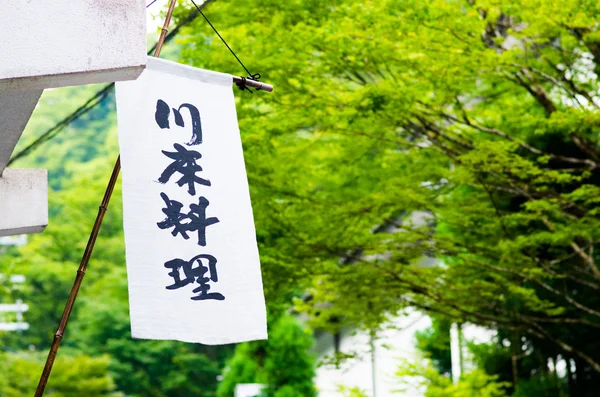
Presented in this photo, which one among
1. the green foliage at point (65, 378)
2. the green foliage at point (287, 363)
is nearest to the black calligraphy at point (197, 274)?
the green foliage at point (287, 363)

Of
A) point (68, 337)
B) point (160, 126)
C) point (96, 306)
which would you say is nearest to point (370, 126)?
point (160, 126)

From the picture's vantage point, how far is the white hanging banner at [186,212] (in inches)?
173

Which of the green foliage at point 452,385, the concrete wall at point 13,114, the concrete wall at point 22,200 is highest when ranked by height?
the concrete wall at point 13,114

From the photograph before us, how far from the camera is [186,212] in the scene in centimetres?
460

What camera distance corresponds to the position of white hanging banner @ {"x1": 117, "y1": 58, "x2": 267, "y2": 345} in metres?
4.40

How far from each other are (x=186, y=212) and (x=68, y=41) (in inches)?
52.1

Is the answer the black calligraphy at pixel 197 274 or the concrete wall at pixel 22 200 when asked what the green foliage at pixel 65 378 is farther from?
the black calligraphy at pixel 197 274

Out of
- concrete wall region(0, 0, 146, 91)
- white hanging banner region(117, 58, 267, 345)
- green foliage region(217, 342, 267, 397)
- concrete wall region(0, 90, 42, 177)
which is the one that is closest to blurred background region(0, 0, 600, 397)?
concrete wall region(0, 90, 42, 177)

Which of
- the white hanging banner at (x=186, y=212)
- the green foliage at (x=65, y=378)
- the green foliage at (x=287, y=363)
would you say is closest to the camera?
the white hanging banner at (x=186, y=212)

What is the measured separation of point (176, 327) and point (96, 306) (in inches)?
1009

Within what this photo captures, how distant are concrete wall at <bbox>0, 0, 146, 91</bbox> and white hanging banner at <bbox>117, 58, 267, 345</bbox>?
100 centimetres

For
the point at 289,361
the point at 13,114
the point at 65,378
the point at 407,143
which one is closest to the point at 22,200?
the point at 13,114

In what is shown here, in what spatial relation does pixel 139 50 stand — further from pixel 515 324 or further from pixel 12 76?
pixel 515 324

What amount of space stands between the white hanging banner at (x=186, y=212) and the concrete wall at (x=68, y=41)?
1.00 m
